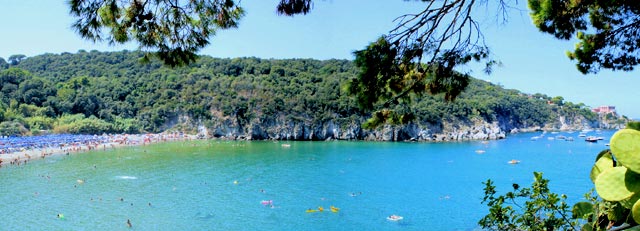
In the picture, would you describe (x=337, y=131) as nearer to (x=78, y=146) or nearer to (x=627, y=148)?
(x=78, y=146)

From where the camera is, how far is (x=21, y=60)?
298 ft

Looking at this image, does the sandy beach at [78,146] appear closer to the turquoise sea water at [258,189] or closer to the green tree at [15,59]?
the turquoise sea water at [258,189]

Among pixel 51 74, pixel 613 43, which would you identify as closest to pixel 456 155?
pixel 613 43

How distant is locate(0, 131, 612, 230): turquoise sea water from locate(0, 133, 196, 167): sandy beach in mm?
2348

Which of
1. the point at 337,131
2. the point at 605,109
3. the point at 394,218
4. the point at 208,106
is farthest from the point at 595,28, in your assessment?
the point at 605,109

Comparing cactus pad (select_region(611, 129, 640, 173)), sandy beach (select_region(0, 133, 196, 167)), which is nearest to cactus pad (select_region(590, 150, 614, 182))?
cactus pad (select_region(611, 129, 640, 173))

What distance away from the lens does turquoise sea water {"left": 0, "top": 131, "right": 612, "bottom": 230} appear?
1616 centimetres

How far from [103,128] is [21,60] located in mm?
47875

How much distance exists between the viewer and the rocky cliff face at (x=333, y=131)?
6031cm

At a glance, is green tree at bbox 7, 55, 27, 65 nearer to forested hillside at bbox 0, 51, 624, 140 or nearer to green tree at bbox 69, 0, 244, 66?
forested hillside at bbox 0, 51, 624, 140

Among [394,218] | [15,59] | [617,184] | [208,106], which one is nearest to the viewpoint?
[617,184]

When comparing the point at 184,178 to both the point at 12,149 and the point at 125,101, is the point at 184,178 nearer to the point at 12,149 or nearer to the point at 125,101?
the point at 12,149

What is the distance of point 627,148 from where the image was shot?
92cm

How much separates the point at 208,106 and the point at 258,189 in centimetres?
4677
